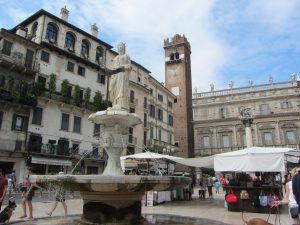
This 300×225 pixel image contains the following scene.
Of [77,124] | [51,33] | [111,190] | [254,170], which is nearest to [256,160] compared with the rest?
[254,170]

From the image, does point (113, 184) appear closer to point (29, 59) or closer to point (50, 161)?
point (50, 161)

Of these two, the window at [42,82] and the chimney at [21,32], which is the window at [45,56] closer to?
the window at [42,82]

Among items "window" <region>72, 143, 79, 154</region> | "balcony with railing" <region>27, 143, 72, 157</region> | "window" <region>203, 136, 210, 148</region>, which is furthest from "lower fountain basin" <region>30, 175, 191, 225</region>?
"window" <region>203, 136, 210, 148</region>

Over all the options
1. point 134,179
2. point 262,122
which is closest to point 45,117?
point 134,179

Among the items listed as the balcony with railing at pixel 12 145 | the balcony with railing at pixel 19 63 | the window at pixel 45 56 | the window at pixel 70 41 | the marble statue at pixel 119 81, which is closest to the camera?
the marble statue at pixel 119 81

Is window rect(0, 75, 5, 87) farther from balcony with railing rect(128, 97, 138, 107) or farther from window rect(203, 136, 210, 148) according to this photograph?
window rect(203, 136, 210, 148)

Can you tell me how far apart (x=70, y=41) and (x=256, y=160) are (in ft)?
82.3

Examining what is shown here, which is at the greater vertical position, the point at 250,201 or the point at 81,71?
the point at 81,71

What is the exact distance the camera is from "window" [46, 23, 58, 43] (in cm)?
2812

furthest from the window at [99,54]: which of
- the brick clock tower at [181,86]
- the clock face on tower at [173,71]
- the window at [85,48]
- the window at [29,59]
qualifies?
the clock face on tower at [173,71]

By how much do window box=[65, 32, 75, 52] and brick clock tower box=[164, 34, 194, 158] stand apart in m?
23.7

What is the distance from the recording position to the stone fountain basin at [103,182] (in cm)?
550

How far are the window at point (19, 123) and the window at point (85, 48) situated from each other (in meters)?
10.5

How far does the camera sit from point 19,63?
24.9m
